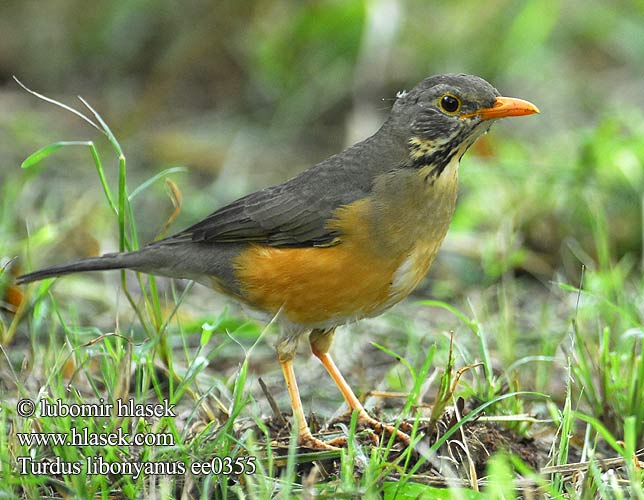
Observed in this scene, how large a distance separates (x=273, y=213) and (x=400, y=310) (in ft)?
6.29

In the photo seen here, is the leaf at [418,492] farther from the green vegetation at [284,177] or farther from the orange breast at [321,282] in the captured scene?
the orange breast at [321,282]

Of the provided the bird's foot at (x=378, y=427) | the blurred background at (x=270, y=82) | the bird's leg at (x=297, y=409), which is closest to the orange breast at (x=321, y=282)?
the bird's leg at (x=297, y=409)

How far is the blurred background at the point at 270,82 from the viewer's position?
7.86 m

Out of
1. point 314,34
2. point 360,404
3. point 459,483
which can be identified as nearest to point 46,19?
point 314,34

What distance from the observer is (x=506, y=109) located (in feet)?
14.8

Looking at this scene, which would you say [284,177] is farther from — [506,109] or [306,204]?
[506,109]

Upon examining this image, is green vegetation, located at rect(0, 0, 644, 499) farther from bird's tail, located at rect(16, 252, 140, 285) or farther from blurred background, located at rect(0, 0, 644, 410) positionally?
bird's tail, located at rect(16, 252, 140, 285)

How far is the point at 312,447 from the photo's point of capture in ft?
13.6

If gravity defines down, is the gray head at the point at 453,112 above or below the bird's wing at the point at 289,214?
above

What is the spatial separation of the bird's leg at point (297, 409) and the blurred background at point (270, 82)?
237cm

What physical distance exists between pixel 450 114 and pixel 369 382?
1.75m

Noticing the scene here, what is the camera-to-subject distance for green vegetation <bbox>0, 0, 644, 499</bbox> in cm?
391

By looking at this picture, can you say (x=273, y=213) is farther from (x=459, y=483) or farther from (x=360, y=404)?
(x=459, y=483)

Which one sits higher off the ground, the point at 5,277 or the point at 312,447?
the point at 5,277
